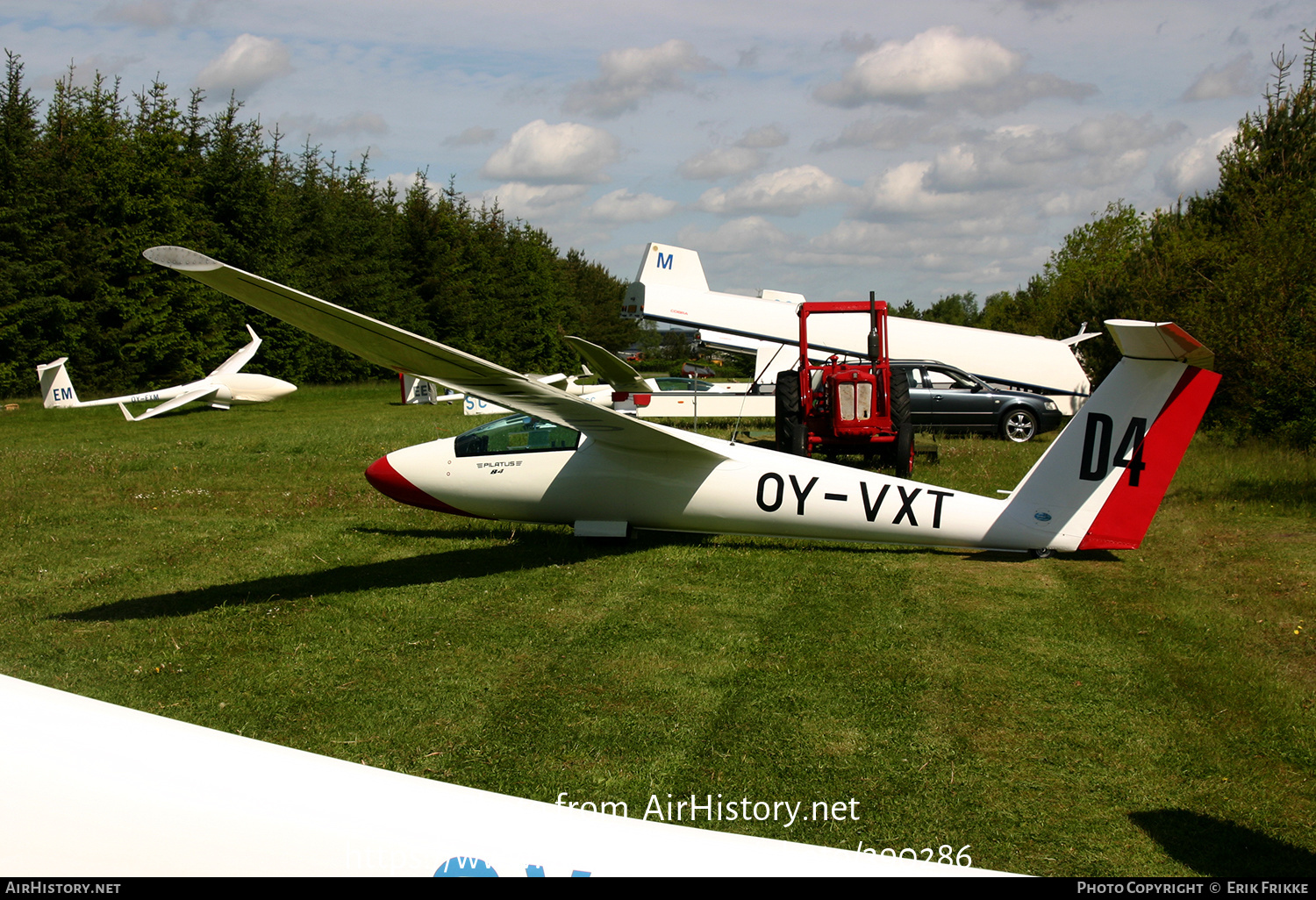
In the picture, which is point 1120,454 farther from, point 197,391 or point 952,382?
point 197,391

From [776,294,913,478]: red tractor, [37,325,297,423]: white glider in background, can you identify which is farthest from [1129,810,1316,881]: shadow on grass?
[37,325,297,423]: white glider in background

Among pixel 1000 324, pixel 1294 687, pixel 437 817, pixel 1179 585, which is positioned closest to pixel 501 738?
pixel 437 817

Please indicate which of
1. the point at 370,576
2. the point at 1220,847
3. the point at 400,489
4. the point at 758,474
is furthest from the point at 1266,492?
the point at 370,576

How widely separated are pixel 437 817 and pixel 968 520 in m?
7.36

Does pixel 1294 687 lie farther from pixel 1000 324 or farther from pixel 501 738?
pixel 1000 324

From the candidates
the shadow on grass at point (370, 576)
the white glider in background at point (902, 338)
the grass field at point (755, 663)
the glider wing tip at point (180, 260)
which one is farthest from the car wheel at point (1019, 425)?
the glider wing tip at point (180, 260)

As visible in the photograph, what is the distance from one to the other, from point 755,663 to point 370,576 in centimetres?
418

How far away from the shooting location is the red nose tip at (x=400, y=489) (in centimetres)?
934

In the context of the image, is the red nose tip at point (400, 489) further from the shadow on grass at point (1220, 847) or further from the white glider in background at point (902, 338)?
the white glider in background at point (902, 338)

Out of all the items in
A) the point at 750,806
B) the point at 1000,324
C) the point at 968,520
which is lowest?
the point at 750,806

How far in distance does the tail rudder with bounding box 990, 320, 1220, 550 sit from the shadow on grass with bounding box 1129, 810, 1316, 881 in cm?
423

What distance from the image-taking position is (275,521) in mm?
10492

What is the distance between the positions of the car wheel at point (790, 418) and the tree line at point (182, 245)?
26999 millimetres
